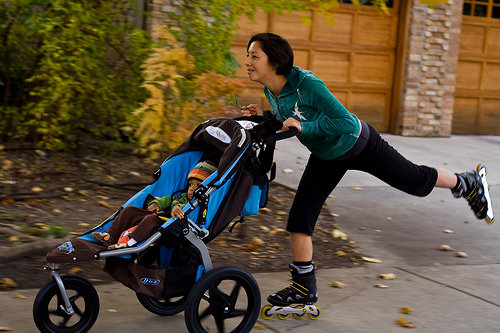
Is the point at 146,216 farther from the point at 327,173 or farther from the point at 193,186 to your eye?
the point at 327,173

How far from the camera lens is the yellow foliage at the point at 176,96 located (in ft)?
20.6

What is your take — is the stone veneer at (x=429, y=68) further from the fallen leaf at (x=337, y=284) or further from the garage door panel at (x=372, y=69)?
the fallen leaf at (x=337, y=284)

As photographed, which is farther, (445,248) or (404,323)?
(445,248)

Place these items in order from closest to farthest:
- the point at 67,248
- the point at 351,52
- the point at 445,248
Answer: the point at 67,248
the point at 445,248
the point at 351,52

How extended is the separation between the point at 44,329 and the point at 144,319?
2.25 feet

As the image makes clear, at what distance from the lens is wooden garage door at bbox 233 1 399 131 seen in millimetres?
11344


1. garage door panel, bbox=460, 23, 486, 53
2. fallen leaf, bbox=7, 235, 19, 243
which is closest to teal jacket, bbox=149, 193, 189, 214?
fallen leaf, bbox=7, 235, 19, 243

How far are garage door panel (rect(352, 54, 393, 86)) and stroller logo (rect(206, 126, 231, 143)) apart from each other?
26.6ft

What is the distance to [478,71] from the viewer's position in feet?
42.4

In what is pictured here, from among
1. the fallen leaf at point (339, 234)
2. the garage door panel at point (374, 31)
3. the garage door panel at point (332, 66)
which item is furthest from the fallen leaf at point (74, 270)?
the garage door panel at point (374, 31)

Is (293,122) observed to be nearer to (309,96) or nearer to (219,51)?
(309,96)

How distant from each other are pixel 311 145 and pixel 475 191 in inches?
61.4

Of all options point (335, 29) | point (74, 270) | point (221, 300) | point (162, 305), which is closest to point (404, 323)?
point (221, 300)

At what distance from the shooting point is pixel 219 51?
6797mm
